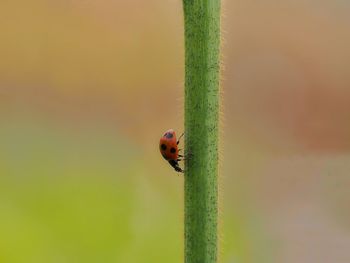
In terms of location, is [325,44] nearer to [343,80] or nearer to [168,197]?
[343,80]

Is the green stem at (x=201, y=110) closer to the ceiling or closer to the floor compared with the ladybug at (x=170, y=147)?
closer to the ceiling

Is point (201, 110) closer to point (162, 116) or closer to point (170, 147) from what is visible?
point (170, 147)

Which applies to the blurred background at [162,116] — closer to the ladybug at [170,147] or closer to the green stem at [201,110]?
the ladybug at [170,147]

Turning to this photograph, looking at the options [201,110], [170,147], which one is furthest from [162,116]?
[201,110]

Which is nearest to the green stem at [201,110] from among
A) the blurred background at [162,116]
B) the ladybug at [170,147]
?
the ladybug at [170,147]

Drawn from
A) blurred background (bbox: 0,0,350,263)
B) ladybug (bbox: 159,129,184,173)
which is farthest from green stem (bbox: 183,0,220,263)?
blurred background (bbox: 0,0,350,263)

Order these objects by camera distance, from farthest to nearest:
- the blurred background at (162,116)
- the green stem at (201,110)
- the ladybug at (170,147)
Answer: the blurred background at (162,116), the ladybug at (170,147), the green stem at (201,110)
